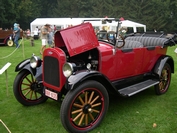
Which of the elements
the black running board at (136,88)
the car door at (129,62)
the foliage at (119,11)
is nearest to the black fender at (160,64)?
the black running board at (136,88)

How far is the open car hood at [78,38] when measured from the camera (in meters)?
3.15

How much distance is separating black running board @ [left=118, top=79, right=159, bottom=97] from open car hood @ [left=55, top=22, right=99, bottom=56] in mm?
1027

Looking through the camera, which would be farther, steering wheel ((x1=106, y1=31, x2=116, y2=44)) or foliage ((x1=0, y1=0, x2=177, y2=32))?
foliage ((x1=0, y1=0, x2=177, y2=32))

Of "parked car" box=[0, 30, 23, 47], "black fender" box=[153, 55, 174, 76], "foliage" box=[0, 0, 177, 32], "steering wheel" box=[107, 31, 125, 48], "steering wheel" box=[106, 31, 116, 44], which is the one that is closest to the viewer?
"steering wheel" box=[107, 31, 125, 48]

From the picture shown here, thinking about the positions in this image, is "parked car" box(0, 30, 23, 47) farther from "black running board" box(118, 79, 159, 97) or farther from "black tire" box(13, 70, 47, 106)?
"black running board" box(118, 79, 159, 97)

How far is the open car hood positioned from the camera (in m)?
3.15

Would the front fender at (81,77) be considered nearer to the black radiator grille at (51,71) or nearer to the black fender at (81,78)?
the black fender at (81,78)

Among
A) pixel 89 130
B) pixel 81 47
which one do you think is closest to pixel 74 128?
pixel 89 130

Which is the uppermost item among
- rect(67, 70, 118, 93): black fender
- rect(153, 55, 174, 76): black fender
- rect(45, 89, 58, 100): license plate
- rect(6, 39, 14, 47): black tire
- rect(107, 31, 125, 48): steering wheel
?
rect(107, 31, 125, 48): steering wheel

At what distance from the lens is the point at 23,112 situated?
145 inches

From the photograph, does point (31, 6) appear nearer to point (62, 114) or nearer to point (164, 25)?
point (164, 25)

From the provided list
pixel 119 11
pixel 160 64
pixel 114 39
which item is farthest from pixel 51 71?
pixel 119 11

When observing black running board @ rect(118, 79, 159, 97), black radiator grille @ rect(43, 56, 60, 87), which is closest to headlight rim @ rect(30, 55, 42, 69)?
black radiator grille @ rect(43, 56, 60, 87)

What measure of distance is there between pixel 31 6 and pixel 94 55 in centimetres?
4310
